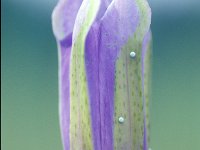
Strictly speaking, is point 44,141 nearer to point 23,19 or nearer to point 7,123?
point 7,123

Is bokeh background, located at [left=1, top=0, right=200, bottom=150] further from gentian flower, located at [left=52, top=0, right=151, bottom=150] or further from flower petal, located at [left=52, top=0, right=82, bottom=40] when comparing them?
gentian flower, located at [left=52, top=0, right=151, bottom=150]

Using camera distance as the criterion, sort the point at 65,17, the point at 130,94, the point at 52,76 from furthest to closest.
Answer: the point at 52,76 → the point at 65,17 → the point at 130,94

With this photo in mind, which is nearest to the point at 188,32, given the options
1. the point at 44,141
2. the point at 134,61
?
the point at 134,61

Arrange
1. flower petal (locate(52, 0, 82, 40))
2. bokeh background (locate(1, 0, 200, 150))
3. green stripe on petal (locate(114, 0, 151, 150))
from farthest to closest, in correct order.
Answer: bokeh background (locate(1, 0, 200, 150)) < flower petal (locate(52, 0, 82, 40)) < green stripe on petal (locate(114, 0, 151, 150))

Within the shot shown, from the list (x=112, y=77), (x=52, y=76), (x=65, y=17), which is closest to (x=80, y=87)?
(x=112, y=77)

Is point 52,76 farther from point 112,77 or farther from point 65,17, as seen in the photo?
point 112,77

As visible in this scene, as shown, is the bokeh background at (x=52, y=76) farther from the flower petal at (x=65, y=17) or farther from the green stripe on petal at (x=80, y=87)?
the green stripe on petal at (x=80, y=87)

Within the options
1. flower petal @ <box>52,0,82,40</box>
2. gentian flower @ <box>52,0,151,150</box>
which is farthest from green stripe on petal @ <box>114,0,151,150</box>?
flower petal @ <box>52,0,82,40</box>
